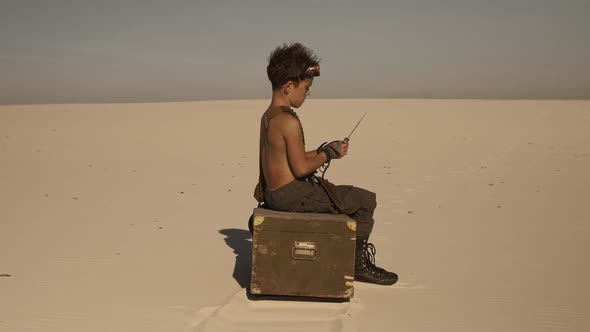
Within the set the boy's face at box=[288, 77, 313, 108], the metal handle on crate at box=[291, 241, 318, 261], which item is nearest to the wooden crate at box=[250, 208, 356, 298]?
the metal handle on crate at box=[291, 241, 318, 261]

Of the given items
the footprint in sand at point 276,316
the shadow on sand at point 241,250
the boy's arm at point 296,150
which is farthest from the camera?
the shadow on sand at point 241,250

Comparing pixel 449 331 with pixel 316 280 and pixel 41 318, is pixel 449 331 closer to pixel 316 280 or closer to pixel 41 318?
pixel 316 280

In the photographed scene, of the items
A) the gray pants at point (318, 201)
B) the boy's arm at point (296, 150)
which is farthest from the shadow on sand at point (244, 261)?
Answer: the boy's arm at point (296, 150)

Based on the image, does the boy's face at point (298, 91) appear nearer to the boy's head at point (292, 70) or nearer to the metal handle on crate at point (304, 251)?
the boy's head at point (292, 70)

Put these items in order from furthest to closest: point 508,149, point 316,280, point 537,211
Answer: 1. point 508,149
2. point 537,211
3. point 316,280

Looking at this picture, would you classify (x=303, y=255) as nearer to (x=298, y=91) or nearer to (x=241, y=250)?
(x=298, y=91)

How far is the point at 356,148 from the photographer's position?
60.1 ft

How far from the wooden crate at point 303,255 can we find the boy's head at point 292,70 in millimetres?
912

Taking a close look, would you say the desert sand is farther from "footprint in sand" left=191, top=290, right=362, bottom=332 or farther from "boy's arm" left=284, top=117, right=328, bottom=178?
"boy's arm" left=284, top=117, right=328, bottom=178

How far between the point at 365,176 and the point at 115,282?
26.9ft

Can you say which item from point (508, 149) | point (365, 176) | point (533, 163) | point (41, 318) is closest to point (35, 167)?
point (365, 176)

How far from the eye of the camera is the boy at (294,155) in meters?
4.54

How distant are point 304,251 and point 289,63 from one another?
1326mm

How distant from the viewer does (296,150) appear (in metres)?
4.49
